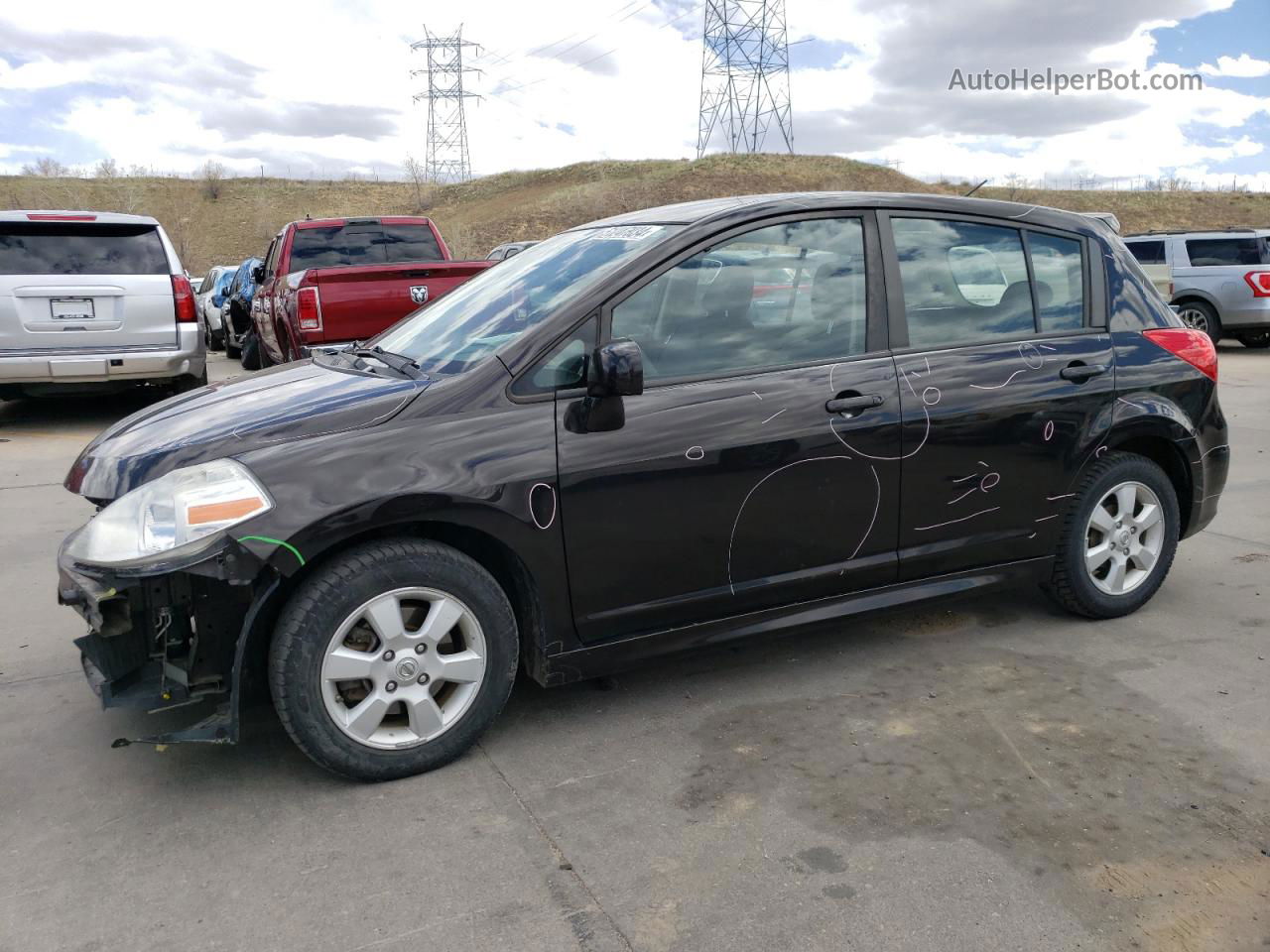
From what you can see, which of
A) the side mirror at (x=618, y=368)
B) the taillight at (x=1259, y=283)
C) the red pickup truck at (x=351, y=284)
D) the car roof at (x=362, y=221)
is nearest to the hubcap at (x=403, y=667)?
the side mirror at (x=618, y=368)

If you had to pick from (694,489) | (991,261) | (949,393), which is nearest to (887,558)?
(949,393)

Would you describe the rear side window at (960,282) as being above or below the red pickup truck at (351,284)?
below

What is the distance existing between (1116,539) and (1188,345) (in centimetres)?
91

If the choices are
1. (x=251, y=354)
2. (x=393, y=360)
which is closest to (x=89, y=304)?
(x=251, y=354)

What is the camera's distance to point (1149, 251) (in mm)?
16016

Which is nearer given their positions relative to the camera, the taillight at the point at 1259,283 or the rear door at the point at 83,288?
the rear door at the point at 83,288

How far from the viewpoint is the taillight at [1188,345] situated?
4445 millimetres

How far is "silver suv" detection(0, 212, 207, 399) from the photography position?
8.86m

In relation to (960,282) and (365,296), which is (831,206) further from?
(365,296)

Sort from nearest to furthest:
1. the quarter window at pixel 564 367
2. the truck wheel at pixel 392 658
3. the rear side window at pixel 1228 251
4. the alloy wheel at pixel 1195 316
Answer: the truck wheel at pixel 392 658, the quarter window at pixel 564 367, the rear side window at pixel 1228 251, the alloy wheel at pixel 1195 316

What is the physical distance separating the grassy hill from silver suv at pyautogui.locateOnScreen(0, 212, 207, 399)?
3892cm

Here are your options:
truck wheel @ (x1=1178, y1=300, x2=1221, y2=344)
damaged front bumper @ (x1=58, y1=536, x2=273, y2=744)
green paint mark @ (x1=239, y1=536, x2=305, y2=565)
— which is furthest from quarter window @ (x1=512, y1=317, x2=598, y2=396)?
truck wheel @ (x1=1178, y1=300, x2=1221, y2=344)

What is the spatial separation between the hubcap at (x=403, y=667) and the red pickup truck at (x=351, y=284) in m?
5.52

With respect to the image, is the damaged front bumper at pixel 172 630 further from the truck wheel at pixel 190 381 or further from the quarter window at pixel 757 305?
the truck wheel at pixel 190 381
